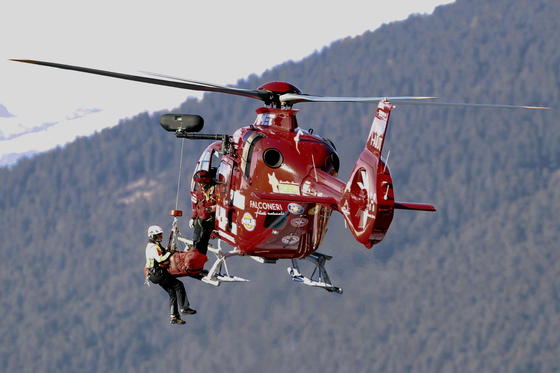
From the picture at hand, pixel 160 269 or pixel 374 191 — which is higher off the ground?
pixel 374 191

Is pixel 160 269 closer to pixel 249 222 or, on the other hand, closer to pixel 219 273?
pixel 219 273

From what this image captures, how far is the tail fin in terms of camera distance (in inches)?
1266

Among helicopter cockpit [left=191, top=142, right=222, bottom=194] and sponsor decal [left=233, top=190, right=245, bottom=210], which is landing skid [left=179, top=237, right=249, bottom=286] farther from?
helicopter cockpit [left=191, top=142, right=222, bottom=194]

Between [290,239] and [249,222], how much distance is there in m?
1.18

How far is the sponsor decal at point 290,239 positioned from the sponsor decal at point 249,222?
0.87 m

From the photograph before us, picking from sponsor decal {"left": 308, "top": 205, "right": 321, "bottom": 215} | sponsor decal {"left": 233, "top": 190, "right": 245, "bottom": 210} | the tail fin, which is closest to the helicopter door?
sponsor decal {"left": 233, "top": 190, "right": 245, "bottom": 210}

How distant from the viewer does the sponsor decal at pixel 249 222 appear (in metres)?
Result: 37.4

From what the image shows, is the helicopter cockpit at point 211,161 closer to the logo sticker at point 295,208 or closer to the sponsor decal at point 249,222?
the sponsor decal at point 249,222

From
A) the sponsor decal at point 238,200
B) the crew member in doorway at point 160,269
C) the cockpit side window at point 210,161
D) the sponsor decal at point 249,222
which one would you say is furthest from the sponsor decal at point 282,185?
the crew member in doorway at point 160,269

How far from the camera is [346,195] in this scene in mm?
33812

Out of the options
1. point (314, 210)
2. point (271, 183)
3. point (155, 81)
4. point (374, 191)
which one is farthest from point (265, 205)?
point (374, 191)

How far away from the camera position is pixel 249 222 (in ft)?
123

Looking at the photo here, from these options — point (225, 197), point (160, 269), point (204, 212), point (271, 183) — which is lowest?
point (160, 269)

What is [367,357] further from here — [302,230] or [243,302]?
[302,230]
